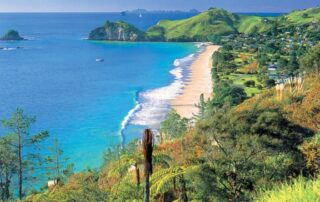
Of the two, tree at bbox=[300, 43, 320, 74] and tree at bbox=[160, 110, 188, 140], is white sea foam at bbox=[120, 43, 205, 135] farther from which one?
tree at bbox=[300, 43, 320, 74]

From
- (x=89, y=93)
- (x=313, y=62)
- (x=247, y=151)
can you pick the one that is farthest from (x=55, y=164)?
(x=89, y=93)

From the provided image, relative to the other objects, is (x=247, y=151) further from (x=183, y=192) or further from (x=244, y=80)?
(x=244, y=80)

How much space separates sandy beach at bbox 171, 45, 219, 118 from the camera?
62.4 metres

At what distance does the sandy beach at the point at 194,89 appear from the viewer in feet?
205

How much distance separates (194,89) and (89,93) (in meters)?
18.8

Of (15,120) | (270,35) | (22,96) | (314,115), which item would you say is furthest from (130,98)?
(270,35)

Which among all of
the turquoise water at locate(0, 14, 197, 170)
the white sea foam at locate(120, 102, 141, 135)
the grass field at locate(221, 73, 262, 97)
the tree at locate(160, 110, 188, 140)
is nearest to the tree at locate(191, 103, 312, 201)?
the tree at locate(160, 110, 188, 140)

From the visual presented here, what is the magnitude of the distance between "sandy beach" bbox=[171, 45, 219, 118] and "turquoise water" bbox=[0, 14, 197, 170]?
210cm

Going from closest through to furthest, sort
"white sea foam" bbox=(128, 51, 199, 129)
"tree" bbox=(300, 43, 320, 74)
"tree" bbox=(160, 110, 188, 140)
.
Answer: "tree" bbox=(300, 43, 320, 74) → "tree" bbox=(160, 110, 188, 140) → "white sea foam" bbox=(128, 51, 199, 129)

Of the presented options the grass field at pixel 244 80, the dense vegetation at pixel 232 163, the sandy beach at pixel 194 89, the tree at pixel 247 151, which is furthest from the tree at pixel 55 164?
the grass field at pixel 244 80

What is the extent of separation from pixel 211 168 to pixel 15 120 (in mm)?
19734

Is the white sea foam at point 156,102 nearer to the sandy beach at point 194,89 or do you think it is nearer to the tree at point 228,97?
the sandy beach at point 194,89

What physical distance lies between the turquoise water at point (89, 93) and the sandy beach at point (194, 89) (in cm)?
210

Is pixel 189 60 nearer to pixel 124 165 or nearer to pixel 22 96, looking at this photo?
pixel 22 96
